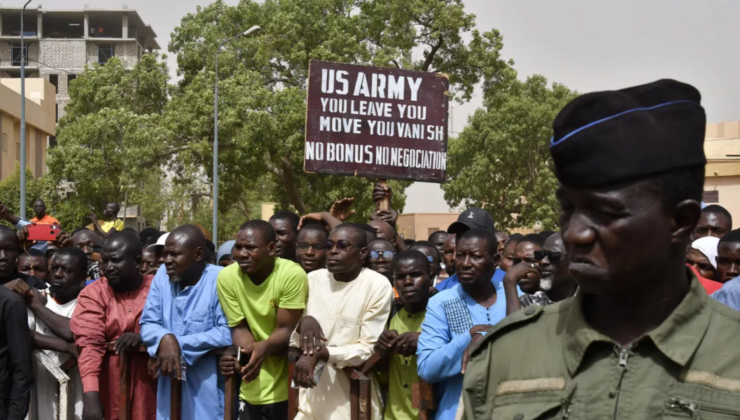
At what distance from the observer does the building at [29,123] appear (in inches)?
1617

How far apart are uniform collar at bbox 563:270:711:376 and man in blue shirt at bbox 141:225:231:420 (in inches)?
145

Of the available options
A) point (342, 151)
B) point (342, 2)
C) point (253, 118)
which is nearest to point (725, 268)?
point (342, 151)

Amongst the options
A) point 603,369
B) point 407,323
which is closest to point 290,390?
point 407,323

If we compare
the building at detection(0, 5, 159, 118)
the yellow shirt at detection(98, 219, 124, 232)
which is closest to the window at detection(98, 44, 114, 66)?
the building at detection(0, 5, 159, 118)

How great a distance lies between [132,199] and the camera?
26.2m

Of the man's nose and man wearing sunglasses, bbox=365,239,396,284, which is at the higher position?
the man's nose

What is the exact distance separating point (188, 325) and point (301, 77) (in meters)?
22.5

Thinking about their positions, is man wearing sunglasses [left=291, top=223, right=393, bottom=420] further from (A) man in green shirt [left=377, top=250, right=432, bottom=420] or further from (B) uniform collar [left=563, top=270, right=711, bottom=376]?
(B) uniform collar [left=563, top=270, right=711, bottom=376]

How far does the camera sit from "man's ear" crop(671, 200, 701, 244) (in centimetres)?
172

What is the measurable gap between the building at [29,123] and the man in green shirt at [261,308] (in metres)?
38.3

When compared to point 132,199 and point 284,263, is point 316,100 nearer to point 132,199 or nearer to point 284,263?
point 284,263

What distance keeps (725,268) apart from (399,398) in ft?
7.77

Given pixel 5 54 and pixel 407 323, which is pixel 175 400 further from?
pixel 5 54

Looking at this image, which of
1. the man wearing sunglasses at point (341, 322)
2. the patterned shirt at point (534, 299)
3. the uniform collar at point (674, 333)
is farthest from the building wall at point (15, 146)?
the uniform collar at point (674, 333)
